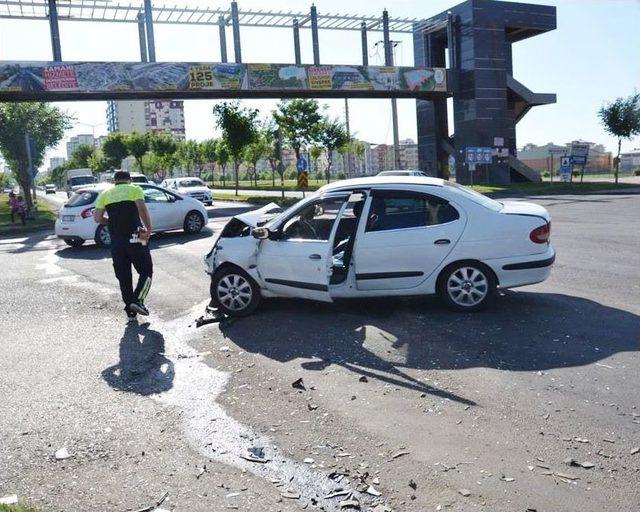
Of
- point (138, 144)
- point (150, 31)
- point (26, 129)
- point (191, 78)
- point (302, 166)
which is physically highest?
point (150, 31)

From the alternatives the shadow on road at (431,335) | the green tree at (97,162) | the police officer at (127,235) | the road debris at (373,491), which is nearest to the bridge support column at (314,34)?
the police officer at (127,235)

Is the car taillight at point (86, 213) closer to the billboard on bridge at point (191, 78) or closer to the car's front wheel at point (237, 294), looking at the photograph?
the car's front wheel at point (237, 294)

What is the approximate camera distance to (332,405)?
4.77 m

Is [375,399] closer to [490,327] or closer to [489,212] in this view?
[490,327]

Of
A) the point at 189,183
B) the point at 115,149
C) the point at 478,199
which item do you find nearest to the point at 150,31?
the point at 189,183

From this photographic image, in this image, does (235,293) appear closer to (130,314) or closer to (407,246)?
(130,314)

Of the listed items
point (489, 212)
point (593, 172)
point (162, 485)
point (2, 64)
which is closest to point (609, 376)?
point (489, 212)

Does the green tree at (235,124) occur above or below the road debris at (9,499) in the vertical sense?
above

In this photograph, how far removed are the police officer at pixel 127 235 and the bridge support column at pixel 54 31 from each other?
2705 cm

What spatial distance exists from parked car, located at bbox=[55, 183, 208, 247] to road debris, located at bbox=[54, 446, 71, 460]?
1231cm

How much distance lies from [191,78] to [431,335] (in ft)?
95.6

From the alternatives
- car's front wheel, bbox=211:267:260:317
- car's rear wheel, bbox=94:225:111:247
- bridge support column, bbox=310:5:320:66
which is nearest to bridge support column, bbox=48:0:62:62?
bridge support column, bbox=310:5:320:66

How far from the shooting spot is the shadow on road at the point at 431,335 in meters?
5.61

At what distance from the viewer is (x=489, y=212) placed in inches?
287
